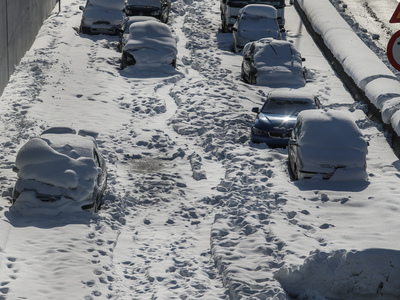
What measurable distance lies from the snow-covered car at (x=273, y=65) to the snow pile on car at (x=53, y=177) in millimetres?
11431

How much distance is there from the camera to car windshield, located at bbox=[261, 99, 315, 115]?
67.4 feet

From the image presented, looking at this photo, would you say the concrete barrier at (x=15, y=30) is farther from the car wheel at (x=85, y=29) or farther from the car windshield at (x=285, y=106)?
the car windshield at (x=285, y=106)

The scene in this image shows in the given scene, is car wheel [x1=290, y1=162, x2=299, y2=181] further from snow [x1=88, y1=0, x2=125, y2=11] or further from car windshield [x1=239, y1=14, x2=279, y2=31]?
snow [x1=88, y1=0, x2=125, y2=11]

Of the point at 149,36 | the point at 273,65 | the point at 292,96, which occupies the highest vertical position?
the point at 292,96

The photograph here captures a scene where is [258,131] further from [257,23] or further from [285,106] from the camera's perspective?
[257,23]

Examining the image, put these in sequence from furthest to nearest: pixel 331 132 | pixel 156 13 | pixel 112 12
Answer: pixel 156 13, pixel 112 12, pixel 331 132

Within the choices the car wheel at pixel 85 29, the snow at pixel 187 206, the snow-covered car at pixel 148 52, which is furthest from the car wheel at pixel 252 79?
the car wheel at pixel 85 29

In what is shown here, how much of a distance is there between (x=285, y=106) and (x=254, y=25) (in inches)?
402

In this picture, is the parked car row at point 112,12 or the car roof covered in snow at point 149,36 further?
the parked car row at point 112,12

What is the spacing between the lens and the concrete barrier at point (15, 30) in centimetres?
2269

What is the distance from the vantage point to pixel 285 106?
20.7 m

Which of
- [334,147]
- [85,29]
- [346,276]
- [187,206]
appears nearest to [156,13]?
[85,29]

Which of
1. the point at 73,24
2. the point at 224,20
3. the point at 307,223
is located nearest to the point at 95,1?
the point at 73,24

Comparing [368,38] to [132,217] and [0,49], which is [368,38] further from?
[132,217]
